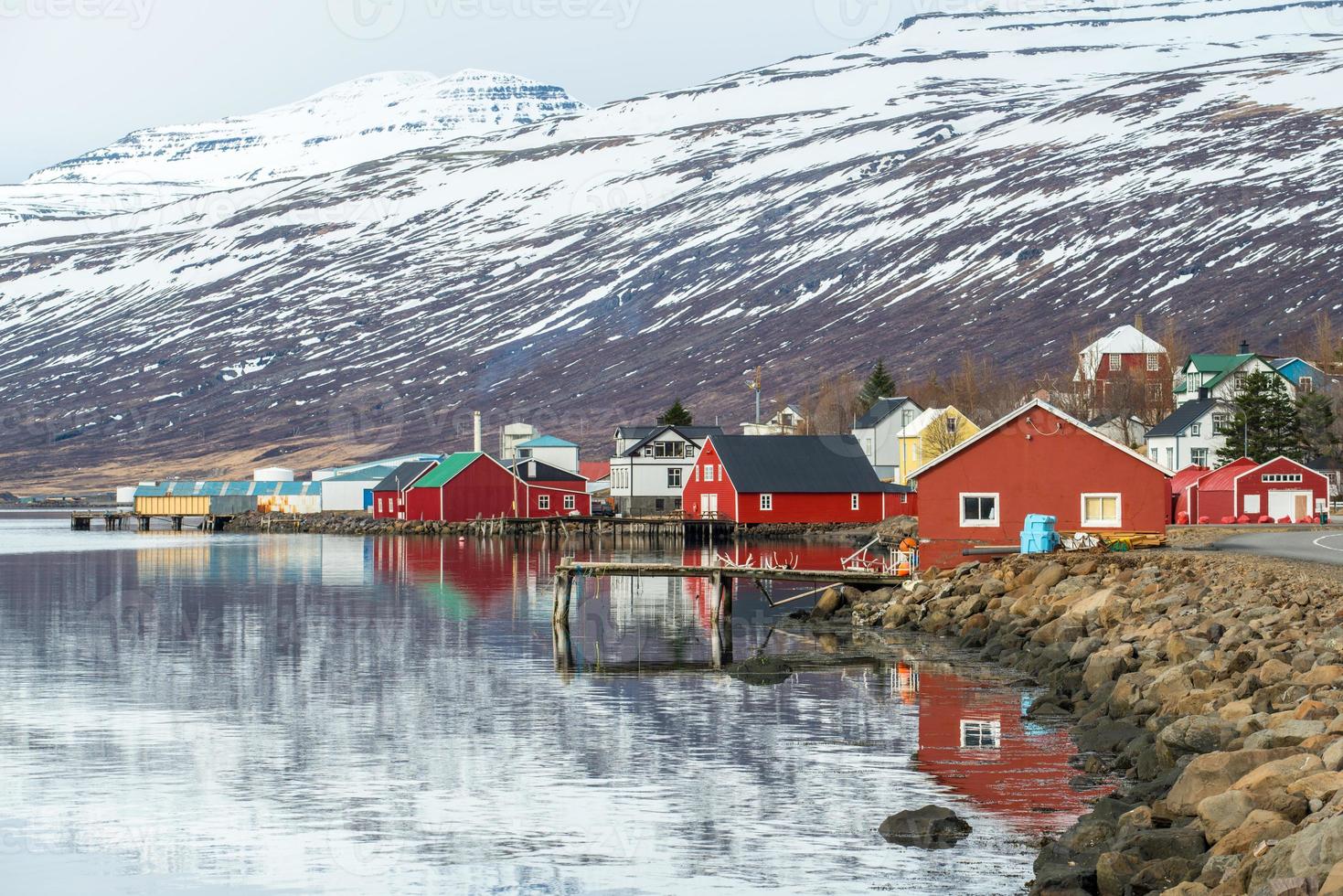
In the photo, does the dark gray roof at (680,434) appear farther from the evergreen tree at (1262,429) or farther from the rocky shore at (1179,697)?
the rocky shore at (1179,697)

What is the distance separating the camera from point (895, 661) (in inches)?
1593

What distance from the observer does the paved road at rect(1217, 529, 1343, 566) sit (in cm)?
4644

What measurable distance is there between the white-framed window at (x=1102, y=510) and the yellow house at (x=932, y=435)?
56.2 metres

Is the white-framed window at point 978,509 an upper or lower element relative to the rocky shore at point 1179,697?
upper

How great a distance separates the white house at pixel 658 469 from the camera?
12481cm

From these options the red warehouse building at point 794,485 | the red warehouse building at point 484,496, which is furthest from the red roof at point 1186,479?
the red warehouse building at point 484,496

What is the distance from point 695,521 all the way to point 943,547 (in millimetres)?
47364

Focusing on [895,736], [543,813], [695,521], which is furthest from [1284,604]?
[695,521]

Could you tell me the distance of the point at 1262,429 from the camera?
99312 millimetres

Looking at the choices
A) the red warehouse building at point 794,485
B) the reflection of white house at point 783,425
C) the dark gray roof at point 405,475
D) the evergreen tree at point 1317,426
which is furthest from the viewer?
the reflection of white house at point 783,425

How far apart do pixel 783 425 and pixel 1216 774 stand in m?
144

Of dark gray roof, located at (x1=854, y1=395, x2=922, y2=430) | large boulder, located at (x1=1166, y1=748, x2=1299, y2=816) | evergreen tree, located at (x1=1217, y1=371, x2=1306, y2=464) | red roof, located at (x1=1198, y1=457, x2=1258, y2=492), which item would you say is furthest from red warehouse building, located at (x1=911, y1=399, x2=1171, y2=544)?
dark gray roof, located at (x1=854, y1=395, x2=922, y2=430)

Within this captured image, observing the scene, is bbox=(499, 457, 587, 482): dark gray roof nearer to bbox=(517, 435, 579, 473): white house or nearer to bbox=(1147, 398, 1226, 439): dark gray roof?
bbox=(517, 435, 579, 473): white house

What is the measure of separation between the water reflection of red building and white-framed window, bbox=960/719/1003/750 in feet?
0.05
